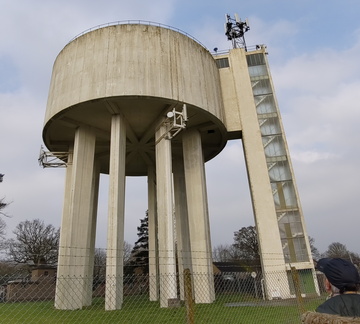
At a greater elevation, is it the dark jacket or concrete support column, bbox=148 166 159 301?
concrete support column, bbox=148 166 159 301

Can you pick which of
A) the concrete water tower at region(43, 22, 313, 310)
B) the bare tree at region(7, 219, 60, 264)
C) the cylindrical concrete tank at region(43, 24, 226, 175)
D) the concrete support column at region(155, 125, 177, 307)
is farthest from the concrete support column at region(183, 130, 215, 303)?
the bare tree at region(7, 219, 60, 264)

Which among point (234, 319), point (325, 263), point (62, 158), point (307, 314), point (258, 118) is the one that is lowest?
point (234, 319)

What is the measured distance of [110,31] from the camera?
17.3m

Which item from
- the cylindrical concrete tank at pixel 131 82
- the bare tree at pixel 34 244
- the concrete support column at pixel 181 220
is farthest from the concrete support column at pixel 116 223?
the bare tree at pixel 34 244

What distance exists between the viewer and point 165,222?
15445mm

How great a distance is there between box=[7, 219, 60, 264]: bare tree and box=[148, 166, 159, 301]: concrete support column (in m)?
25.0

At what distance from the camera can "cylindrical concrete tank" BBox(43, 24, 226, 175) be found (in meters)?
15.9

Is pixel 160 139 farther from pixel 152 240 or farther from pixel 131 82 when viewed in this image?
pixel 152 240

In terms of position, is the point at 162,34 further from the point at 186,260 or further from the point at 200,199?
the point at 186,260

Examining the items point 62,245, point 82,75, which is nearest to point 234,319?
point 62,245

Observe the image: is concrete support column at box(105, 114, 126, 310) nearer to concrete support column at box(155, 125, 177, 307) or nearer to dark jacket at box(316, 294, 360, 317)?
concrete support column at box(155, 125, 177, 307)

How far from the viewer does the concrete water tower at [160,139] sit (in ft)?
51.3

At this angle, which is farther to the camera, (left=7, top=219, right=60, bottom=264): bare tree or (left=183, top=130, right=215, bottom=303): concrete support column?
(left=7, top=219, right=60, bottom=264): bare tree

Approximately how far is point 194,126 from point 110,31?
6.92 meters
